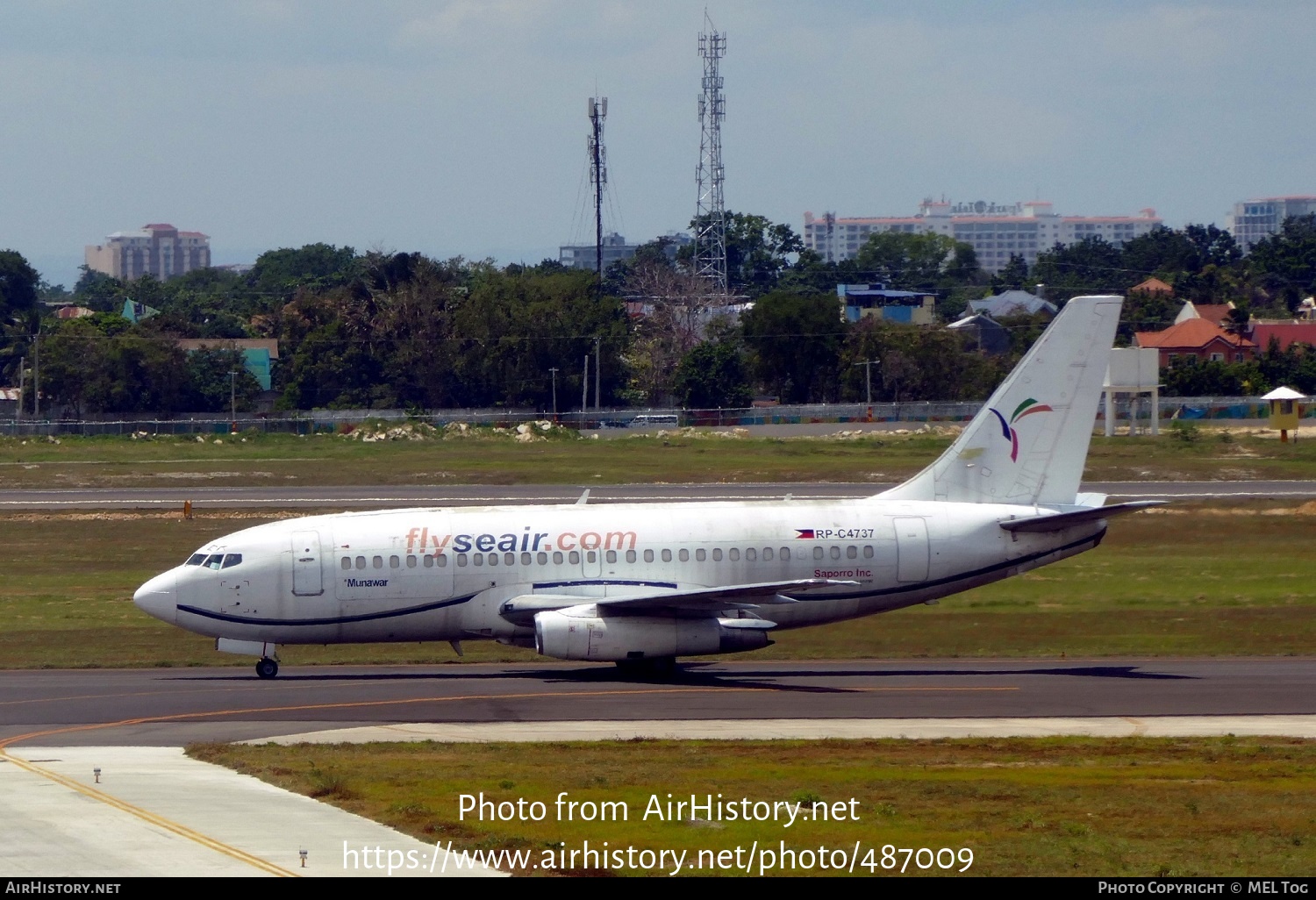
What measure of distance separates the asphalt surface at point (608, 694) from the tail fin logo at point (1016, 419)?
193 inches

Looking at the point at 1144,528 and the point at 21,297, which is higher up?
the point at 21,297

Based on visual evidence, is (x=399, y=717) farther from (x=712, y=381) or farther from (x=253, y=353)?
(x=253, y=353)

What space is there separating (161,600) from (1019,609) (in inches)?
911

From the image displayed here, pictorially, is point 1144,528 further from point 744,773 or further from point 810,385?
point 810,385

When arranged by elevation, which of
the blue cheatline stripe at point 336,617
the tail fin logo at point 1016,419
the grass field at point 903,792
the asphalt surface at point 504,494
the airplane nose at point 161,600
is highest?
the tail fin logo at point 1016,419

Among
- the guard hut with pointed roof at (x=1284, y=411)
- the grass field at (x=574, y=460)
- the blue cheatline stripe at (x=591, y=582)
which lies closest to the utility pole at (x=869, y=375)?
the grass field at (x=574, y=460)

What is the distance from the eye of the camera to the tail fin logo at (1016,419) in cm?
3594

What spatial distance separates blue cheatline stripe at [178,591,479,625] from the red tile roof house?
129m

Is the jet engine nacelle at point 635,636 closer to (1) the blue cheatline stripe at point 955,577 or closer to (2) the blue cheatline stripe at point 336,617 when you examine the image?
(2) the blue cheatline stripe at point 336,617

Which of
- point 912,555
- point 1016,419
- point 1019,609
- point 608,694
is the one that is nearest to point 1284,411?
point 1019,609

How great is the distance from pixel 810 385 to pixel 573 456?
56.5 meters
